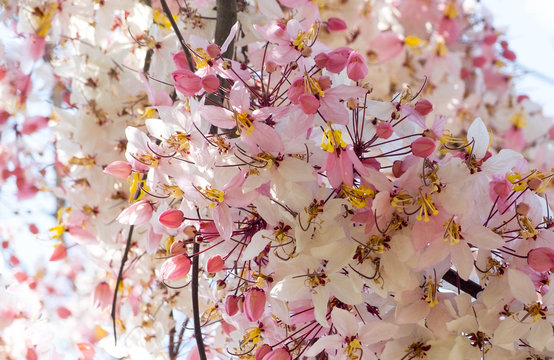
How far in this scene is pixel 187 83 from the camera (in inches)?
22.1

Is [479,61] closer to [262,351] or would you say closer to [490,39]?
[490,39]


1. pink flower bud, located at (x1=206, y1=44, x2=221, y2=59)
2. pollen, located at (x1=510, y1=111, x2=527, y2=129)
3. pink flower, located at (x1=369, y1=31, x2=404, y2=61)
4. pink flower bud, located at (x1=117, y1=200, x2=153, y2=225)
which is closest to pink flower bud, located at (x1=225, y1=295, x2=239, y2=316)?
pink flower bud, located at (x1=117, y1=200, x2=153, y2=225)

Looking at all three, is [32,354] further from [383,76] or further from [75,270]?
[383,76]

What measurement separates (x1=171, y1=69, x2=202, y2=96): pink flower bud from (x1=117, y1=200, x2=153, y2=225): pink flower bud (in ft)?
0.43

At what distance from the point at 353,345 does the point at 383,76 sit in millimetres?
988

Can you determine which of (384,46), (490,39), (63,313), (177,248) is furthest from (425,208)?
(490,39)

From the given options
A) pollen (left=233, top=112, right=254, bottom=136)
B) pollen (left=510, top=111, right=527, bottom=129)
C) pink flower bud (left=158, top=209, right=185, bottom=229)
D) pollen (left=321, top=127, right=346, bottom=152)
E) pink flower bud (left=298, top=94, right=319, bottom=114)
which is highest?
pink flower bud (left=298, top=94, right=319, bottom=114)

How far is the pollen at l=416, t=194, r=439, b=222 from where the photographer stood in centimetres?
52

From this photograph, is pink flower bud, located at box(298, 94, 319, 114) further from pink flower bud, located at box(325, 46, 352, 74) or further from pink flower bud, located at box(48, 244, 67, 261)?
pink flower bud, located at box(48, 244, 67, 261)

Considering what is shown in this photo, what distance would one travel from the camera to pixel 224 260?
0.58 m

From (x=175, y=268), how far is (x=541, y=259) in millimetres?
333

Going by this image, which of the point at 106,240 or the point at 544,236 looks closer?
the point at 544,236

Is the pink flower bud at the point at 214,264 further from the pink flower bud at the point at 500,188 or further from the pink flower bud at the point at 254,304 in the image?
the pink flower bud at the point at 500,188

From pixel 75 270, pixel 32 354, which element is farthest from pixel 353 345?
pixel 75 270
